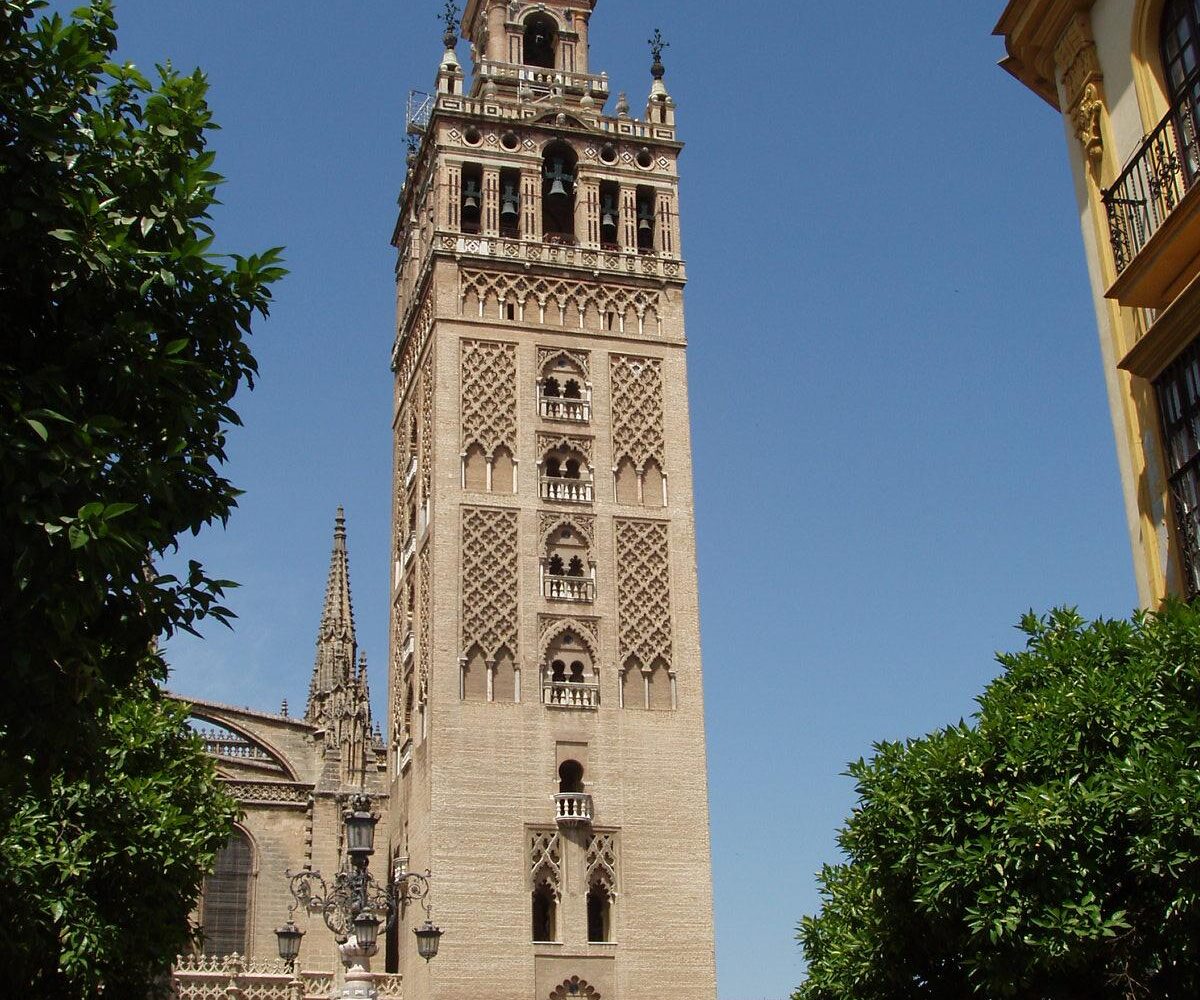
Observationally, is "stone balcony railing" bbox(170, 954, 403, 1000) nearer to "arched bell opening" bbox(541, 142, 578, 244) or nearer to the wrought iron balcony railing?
"arched bell opening" bbox(541, 142, 578, 244)

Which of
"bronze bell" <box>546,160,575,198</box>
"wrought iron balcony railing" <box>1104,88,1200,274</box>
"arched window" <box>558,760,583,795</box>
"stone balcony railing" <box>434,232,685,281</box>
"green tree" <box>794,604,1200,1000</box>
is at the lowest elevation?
"green tree" <box>794,604,1200,1000</box>

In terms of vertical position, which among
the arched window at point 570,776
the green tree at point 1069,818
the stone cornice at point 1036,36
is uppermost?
the stone cornice at point 1036,36

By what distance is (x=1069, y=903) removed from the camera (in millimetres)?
13984

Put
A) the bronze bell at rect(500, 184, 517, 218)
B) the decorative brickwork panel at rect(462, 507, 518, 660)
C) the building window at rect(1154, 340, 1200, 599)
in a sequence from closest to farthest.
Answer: the building window at rect(1154, 340, 1200, 599), the decorative brickwork panel at rect(462, 507, 518, 660), the bronze bell at rect(500, 184, 517, 218)

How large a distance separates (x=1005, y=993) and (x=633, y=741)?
2107cm

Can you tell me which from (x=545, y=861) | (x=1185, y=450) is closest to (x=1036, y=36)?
(x=1185, y=450)

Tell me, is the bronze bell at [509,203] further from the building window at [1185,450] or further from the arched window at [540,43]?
the building window at [1185,450]

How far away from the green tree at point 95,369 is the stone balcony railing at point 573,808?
21755 millimetres

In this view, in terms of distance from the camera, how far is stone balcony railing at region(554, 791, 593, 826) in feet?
112

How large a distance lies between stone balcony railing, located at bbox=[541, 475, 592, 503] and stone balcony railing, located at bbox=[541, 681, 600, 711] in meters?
4.15

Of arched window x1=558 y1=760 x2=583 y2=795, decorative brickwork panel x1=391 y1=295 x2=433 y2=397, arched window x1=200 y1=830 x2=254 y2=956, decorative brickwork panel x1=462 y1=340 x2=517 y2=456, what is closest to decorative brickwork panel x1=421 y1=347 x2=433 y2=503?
decorative brickwork panel x1=391 y1=295 x2=433 y2=397

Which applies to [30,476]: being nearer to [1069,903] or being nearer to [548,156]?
[1069,903]

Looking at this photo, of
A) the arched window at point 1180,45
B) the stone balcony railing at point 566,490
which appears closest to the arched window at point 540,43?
the stone balcony railing at point 566,490

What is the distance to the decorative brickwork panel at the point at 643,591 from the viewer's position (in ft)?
120
